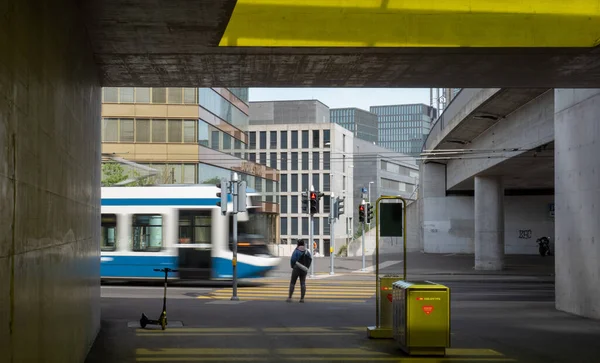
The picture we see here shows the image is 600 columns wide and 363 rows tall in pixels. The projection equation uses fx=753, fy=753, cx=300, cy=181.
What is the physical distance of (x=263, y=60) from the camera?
12305mm

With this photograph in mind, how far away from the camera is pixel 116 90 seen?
55.6 metres

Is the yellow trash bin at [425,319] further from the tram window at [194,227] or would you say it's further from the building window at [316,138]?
the building window at [316,138]

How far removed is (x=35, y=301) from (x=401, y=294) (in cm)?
687

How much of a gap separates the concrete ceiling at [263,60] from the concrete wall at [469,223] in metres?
39.4

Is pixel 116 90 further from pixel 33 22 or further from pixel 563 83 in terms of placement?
pixel 33 22

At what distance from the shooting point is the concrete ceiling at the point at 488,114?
26.0m

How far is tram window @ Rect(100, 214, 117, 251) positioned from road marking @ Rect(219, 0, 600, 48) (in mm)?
15554

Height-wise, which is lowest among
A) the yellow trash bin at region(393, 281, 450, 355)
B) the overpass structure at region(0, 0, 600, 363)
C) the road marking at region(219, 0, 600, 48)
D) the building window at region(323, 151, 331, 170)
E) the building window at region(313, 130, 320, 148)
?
the yellow trash bin at region(393, 281, 450, 355)

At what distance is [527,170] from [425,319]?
28.9 meters

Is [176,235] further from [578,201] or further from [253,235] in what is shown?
[578,201]

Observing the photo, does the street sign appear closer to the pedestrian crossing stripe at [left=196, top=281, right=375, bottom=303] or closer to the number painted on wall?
the pedestrian crossing stripe at [left=196, top=281, right=375, bottom=303]

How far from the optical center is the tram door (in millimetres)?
24812

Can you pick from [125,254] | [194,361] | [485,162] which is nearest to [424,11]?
[194,361]

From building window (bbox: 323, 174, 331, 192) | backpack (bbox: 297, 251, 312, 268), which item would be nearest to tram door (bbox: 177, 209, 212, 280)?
backpack (bbox: 297, 251, 312, 268)
